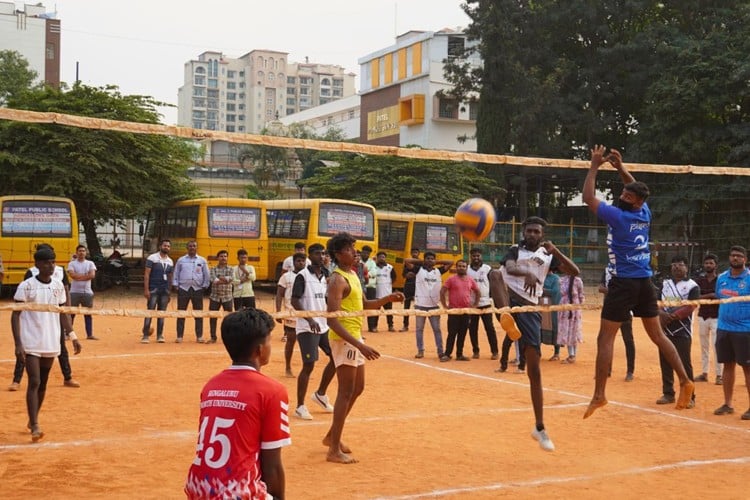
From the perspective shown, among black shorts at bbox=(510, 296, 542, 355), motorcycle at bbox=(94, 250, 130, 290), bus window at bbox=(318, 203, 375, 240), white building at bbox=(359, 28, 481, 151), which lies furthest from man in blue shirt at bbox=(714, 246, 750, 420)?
white building at bbox=(359, 28, 481, 151)

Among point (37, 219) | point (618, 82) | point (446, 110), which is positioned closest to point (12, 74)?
point (446, 110)

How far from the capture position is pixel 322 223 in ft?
84.8

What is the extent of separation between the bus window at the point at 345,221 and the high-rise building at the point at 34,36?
52.1 m

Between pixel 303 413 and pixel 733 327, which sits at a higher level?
pixel 733 327

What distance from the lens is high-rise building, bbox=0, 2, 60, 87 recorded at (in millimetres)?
71750

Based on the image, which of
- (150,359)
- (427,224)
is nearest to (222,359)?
(150,359)

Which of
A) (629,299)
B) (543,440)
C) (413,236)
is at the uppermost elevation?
(413,236)

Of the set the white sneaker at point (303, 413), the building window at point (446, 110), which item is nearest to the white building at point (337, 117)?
the building window at point (446, 110)

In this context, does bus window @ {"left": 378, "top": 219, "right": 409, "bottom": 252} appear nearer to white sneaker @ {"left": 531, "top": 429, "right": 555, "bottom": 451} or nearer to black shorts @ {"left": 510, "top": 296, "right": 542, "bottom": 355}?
black shorts @ {"left": 510, "top": 296, "right": 542, "bottom": 355}

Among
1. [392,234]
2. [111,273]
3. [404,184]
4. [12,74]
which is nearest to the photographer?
[111,273]

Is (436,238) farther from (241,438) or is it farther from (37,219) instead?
(241,438)

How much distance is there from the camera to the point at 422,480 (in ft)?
23.5

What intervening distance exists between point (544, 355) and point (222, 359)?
6.08 meters

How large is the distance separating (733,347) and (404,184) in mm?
26343
